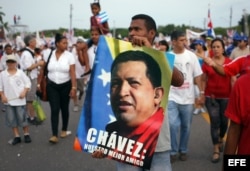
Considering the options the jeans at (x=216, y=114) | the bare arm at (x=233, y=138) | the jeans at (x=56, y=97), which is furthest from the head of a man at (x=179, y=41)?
the bare arm at (x=233, y=138)

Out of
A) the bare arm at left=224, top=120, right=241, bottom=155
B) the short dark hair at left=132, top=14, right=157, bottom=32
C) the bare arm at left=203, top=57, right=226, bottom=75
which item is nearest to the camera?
the bare arm at left=224, top=120, right=241, bottom=155

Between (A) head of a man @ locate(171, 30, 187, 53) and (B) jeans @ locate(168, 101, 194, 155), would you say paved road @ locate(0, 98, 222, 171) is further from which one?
(A) head of a man @ locate(171, 30, 187, 53)

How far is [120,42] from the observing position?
8.12ft

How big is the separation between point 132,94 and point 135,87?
5cm

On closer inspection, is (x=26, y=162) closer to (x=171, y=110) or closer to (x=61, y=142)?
(x=61, y=142)

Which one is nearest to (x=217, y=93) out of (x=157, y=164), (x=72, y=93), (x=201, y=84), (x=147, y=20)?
(x=201, y=84)

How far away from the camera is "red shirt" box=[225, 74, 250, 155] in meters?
1.99

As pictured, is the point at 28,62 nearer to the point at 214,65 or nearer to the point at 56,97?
the point at 56,97

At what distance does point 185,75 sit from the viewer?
502cm

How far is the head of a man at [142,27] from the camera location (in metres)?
2.50

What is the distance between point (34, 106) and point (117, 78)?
5.31 m

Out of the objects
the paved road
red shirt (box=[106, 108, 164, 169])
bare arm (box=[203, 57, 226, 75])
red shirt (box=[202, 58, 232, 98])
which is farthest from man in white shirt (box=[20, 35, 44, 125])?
red shirt (box=[106, 108, 164, 169])

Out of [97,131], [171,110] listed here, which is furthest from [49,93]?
[97,131]

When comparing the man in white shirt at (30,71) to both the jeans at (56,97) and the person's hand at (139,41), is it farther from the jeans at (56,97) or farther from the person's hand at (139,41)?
the person's hand at (139,41)
